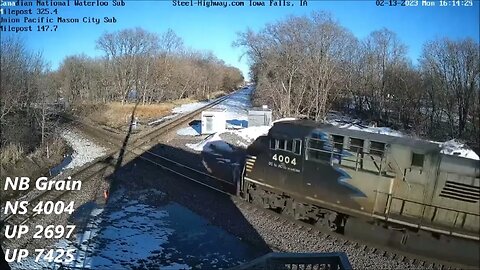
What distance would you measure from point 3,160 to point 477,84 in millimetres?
4000

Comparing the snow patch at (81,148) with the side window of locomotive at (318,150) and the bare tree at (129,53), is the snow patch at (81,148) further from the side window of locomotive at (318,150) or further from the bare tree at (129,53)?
the side window of locomotive at (318,150)

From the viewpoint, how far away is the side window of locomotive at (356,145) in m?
2.91

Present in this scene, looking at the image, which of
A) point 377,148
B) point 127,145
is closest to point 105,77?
point 127,145

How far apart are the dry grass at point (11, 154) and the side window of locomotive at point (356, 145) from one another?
3116mm

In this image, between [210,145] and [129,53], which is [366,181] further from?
[210,145]

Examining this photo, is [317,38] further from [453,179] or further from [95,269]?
[95,269]

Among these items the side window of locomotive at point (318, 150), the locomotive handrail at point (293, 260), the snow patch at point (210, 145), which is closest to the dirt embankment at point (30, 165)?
the snow patch at point (210, 145)

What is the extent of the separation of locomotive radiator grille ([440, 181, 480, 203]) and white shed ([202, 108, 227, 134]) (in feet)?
8.07

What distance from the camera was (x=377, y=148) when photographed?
113 inches

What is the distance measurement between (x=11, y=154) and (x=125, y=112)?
1.13 metres

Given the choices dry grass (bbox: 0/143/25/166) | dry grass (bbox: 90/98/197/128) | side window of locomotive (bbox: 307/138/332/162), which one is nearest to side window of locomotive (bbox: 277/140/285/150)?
side window of locomotive (bbox: 307/138/332/162)

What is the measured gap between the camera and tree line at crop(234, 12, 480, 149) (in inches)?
99.7

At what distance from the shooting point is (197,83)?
383 cm

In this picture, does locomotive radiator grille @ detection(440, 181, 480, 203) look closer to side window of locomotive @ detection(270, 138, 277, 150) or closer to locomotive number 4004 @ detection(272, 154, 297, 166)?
locomotive number 4004 @ detection(272, 154, 297, 166)
